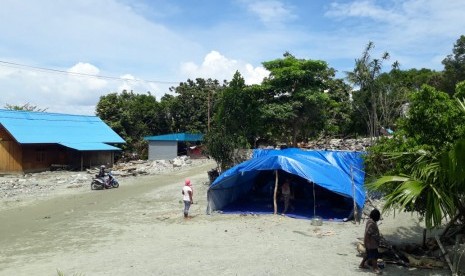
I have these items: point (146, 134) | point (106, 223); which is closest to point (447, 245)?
point (106, 223)

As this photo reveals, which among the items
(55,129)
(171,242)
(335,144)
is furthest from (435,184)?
(55,129)

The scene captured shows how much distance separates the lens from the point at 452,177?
6.73 meters

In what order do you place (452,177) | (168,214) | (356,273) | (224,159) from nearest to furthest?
(452,177) < (356,273) < (168,214) < (224,159)

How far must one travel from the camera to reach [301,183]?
19891 mm

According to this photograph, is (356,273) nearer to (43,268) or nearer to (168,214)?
(43,268)

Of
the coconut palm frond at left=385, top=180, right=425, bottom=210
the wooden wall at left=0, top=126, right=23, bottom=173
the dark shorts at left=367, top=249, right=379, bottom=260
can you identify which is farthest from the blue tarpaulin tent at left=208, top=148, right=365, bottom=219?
the wooden wall at left=0, top=126, right=23, bottom=173

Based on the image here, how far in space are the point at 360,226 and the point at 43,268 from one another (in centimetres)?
929

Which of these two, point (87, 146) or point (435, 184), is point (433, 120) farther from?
point (87, 146)

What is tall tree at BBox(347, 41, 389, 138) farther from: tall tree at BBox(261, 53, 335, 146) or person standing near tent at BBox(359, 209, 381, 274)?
person standing near tent at BBox(359, 209, 381, 274)

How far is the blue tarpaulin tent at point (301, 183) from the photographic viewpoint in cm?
1526

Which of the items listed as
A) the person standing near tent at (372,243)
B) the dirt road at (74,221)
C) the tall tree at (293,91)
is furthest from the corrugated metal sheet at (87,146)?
the person standing near tent at (372,243)

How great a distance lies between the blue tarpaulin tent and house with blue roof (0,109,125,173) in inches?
719

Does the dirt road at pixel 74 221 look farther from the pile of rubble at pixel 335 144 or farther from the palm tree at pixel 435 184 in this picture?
the pile of rubble at pixel 335 144

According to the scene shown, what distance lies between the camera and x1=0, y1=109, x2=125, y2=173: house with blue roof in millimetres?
31578
